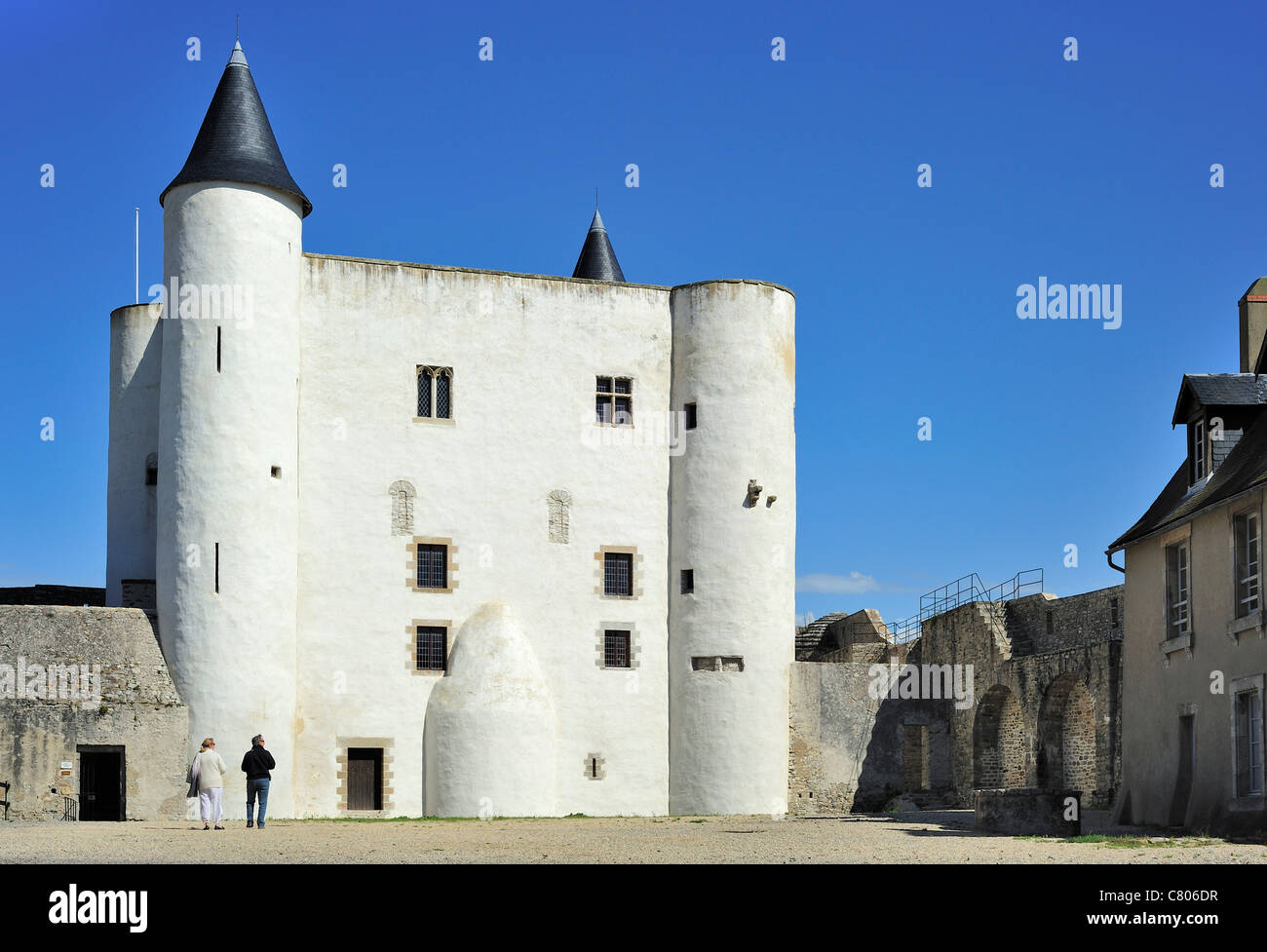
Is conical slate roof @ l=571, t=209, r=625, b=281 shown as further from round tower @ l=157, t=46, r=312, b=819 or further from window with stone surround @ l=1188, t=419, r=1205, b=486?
window with stone surround @ l=1188, t=419, r=1205, b=486

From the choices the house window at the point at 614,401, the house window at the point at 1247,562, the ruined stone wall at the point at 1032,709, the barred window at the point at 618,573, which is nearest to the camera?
the house window at the point at 1247,562

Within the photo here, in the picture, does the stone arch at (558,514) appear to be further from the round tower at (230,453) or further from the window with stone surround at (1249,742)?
the window with stone surround at (1249,742)

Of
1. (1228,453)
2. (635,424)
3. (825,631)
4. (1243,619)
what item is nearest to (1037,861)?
(1243,619)

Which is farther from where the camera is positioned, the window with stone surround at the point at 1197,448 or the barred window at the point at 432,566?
the barred window at the point at 432,566

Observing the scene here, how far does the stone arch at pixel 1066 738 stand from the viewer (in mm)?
32625

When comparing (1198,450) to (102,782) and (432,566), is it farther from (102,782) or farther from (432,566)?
(102,782)

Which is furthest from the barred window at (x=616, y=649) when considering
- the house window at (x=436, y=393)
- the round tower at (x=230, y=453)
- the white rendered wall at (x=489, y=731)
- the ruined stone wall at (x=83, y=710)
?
the ruined stone wall at (x=83, y=710)

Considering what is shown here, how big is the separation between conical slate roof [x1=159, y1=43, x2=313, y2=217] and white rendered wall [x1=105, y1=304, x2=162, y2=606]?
3.48 meters

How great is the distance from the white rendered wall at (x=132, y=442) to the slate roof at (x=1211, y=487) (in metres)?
20.2

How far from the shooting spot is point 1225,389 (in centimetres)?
2552

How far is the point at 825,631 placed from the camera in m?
48.2

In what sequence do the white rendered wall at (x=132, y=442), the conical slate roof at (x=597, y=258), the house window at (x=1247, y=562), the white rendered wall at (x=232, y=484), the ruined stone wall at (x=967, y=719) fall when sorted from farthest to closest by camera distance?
1. the conical slate roof at (x=597, y=258)
2. the white rendered wall at (x=132, y=442)
3. the ruined stone wall at (x=967, y=719)
4. the white rendered wall at (x=232, y=484)
5. the house window at (x=1247, y=562)

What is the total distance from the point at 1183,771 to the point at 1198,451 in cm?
508
